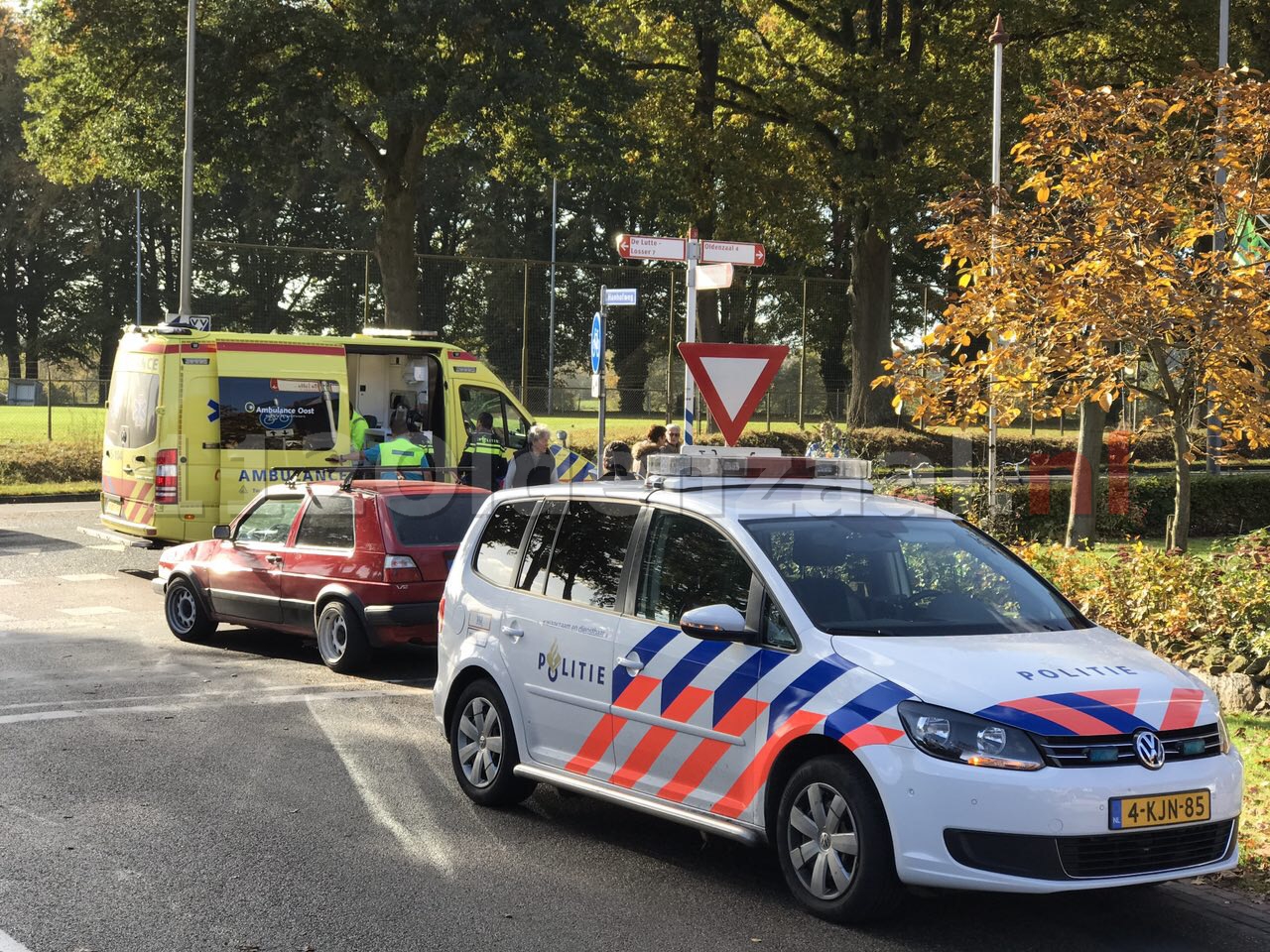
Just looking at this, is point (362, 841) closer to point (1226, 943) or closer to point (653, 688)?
point (653, 688)

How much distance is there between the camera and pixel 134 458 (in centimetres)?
1666

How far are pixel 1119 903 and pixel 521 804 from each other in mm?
2907

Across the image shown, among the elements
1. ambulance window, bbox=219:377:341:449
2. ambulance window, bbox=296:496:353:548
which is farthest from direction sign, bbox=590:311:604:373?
ambulance window, bbox=296:496:353:548

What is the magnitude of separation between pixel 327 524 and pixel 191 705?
7.56 feet

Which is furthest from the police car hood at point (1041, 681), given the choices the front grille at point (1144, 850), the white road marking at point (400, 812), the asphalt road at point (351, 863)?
the white road marking at point (400, 812)

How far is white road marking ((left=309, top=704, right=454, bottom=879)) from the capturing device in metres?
6.28

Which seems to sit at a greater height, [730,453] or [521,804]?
[730,453]

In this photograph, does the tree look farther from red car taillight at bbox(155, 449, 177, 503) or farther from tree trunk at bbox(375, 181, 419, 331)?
tree trunk at bbox(375, 181, 419, 331)

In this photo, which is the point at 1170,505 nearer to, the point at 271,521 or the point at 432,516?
the point at 432,516

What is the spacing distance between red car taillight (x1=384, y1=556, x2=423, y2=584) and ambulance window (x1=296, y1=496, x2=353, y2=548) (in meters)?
0.47

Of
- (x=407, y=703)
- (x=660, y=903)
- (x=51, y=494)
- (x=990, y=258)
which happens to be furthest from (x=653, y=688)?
(x=51, y=494)

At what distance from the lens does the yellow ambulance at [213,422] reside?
53.4 ft

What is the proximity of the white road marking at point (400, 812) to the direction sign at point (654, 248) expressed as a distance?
4.77m

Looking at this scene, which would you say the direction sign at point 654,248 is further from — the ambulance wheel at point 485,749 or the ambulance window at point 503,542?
the ambulance wheel at point 485,749
